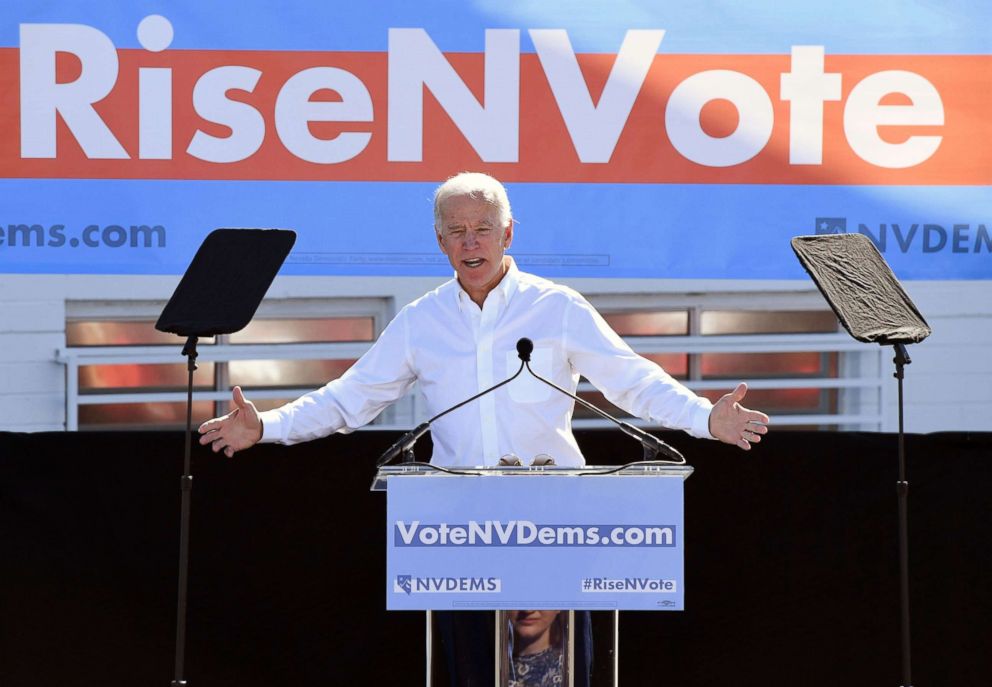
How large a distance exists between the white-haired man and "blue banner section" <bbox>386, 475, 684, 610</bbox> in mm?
663

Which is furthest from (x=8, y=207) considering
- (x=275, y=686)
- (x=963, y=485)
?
(x=963, y=485)

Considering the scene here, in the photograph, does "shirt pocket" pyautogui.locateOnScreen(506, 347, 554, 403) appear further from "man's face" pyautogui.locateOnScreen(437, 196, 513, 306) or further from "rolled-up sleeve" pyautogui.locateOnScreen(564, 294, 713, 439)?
"man's face" pyautogui.locateOnScreen(437, 196, 513, 306)

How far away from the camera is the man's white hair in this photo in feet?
10.4

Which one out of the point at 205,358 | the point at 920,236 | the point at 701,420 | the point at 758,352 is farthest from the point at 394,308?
the point at 701,420

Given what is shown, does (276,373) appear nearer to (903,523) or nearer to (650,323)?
(650,323)

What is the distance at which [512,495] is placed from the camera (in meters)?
2.47

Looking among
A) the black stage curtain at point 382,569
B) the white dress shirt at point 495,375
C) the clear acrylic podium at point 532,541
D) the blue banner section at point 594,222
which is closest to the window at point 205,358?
the blue banner section at point 594,222

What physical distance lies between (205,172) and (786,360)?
7.64 feet

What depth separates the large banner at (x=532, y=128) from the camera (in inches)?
163

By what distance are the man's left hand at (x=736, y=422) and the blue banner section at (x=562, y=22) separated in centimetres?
165

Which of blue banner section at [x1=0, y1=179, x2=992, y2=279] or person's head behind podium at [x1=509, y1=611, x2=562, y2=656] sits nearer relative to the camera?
person's head behind podium at [x1=509, y1=611, x2=562, y2=656]

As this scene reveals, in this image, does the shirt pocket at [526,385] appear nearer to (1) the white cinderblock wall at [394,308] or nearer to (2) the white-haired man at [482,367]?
(2) the white-haired man at [482,367]

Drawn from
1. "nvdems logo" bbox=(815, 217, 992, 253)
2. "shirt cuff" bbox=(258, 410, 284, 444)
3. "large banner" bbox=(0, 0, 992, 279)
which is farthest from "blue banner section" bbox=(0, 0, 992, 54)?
"shirt cuff" bbox=(258, 410, 284, 444)

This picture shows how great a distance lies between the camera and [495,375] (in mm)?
3248
